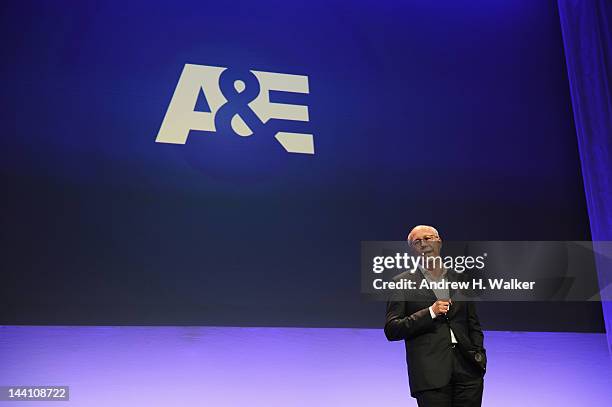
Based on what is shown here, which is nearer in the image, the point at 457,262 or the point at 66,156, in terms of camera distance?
the point at 66,156

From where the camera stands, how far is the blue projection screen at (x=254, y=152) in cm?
359

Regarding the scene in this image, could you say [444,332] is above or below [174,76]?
below

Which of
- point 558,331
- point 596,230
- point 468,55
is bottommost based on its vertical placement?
point 558,331

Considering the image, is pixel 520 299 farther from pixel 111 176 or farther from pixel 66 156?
pixel 66 156

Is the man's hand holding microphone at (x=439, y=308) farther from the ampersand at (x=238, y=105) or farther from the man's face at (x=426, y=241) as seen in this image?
the ampersand at (x=238, y=105)

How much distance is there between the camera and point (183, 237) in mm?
3717

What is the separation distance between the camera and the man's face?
8.39 feet

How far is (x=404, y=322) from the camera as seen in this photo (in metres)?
Result: 2.45

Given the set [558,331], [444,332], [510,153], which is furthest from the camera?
[510,153]

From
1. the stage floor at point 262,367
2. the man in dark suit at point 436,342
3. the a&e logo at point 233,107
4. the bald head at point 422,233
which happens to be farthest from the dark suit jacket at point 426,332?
the a&e logo at point 233,107

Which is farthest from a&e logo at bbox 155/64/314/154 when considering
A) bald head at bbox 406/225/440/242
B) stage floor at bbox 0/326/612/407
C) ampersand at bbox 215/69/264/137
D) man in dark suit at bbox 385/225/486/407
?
man in dark suit at bbox 385/225/486/407

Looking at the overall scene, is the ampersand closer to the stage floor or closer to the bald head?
the stage floor

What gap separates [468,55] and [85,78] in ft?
8.04

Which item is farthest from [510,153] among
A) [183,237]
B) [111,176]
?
[111,176]
